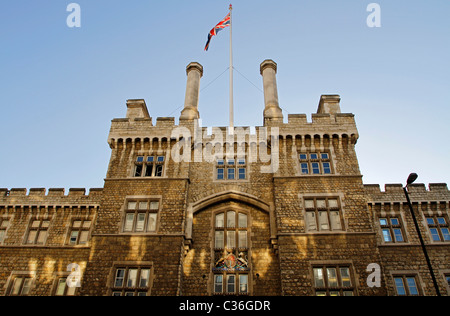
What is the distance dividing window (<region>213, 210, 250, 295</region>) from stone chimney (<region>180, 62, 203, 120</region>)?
6530 mm

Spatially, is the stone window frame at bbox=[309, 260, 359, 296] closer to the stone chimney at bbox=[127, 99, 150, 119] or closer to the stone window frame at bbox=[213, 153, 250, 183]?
the stone window frame at bbox=[213, 153, 250, 183]

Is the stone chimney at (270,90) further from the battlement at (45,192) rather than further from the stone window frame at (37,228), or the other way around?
the stone window frame at (37,228)

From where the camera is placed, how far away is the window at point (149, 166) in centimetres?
1920

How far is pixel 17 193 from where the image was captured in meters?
20.9

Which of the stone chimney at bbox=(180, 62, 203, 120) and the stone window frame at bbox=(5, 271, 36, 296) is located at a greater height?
the stone chimney at bbox=(180, 62, 203, 120)

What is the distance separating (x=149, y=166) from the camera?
64.2ft

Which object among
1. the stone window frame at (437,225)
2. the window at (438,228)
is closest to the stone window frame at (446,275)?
the stone window frame at (437,225)

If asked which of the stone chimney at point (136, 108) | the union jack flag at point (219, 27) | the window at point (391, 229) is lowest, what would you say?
the window at point (391, 229)

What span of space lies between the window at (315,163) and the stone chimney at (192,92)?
6.87 meters

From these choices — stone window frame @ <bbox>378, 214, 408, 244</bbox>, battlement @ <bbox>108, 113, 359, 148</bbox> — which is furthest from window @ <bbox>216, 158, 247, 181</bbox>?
stone window frame @ <bbox>378, 214, 408, 244</bbox>

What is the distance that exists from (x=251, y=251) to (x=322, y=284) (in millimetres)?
3585

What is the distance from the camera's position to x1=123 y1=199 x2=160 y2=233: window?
17.3m

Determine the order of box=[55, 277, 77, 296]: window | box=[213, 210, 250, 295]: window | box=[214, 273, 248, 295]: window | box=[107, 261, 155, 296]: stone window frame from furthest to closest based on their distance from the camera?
box=[55, 277, 77, 296]: window
box=[213, 210, 250, 295]: window
box=[214, 273, 248, 295]: window
box=[107, 261, 155, 296]: stone window frame
